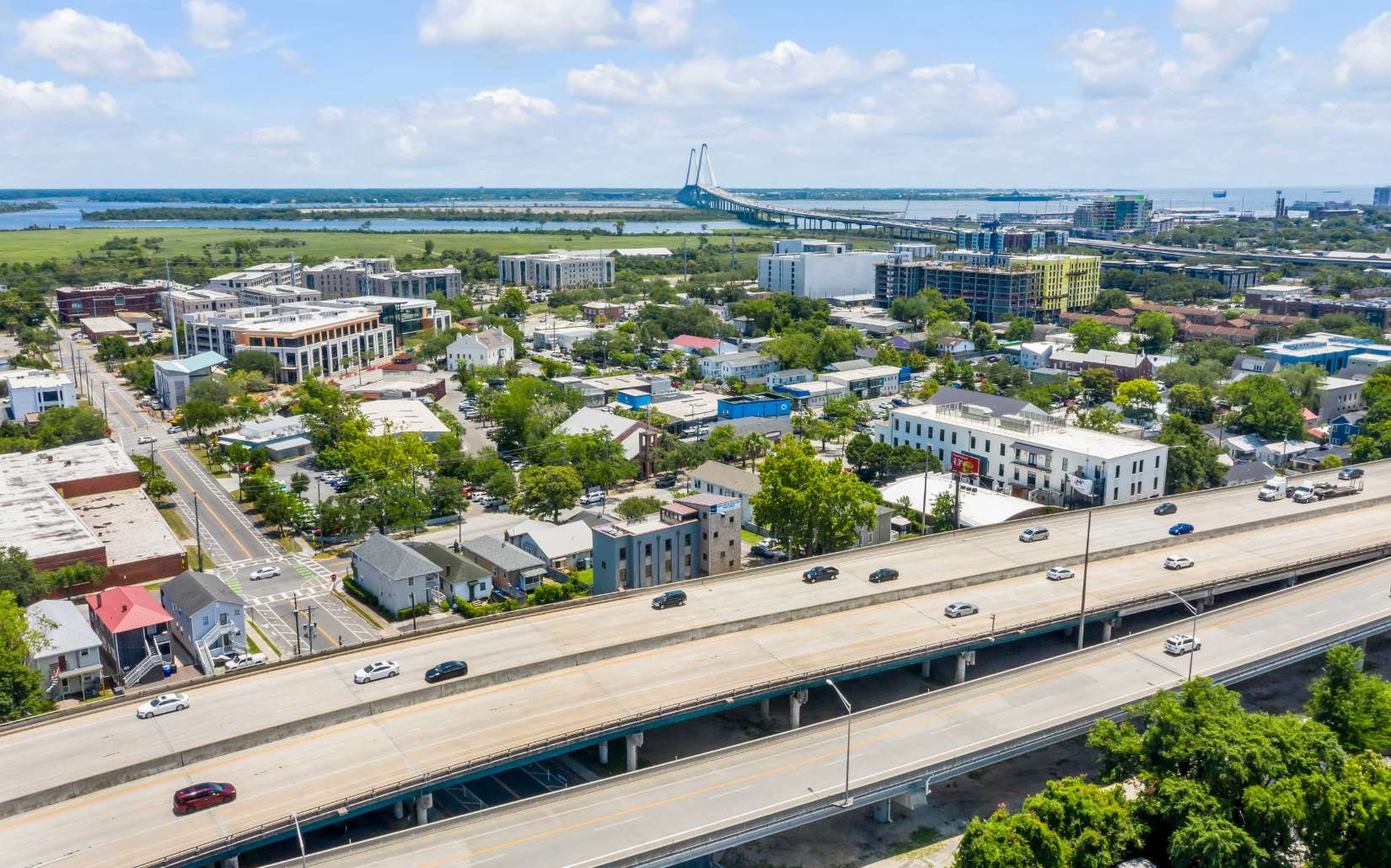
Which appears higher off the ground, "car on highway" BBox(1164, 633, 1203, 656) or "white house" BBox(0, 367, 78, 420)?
"white house" BBox(0, 367, 78, 420)

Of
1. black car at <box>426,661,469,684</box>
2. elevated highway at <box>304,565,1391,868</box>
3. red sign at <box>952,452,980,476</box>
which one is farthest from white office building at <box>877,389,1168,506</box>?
black car at <box>426,661,469,684</box>

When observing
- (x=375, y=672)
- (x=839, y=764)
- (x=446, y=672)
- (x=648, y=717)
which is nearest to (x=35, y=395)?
(x=375, y=672)

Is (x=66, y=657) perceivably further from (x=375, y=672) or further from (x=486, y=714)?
(x=486, y=714)

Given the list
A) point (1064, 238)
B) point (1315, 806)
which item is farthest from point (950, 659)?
point (1064, 238)

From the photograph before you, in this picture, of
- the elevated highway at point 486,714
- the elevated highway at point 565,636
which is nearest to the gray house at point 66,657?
the elevated highway at point 565,636

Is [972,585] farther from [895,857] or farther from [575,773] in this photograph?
[575,773]

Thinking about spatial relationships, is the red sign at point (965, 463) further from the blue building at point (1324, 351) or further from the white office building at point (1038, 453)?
the blue building at point (1324, 351)

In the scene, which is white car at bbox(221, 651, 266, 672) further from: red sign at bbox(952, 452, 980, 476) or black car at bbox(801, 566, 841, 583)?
red sign at bbox(952, 452, 980, 476)
